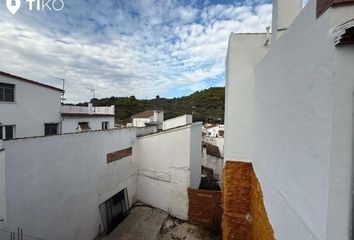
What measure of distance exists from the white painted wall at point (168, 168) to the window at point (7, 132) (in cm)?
582

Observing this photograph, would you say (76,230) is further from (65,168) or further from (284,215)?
(284,215)

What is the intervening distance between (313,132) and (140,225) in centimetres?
941

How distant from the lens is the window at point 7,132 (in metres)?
9.53

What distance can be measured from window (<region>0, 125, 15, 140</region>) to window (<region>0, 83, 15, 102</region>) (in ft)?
4.03

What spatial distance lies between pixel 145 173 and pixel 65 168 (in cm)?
519

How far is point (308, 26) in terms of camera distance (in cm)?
227

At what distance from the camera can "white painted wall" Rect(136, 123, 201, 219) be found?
10695 mm

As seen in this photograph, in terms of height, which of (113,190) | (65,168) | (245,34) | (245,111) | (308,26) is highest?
(245,34)

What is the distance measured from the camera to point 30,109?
11.1 meters

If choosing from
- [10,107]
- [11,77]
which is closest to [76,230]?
[10,107]

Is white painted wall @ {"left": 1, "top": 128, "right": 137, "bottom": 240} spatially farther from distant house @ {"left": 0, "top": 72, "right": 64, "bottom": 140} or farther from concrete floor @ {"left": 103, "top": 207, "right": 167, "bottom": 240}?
distant house @ {"left": 0, "top": 72, "right": 64, "bottom": 140}

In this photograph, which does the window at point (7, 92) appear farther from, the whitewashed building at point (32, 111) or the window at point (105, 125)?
the window at point (105, 125)

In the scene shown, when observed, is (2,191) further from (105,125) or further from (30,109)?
(105,125)

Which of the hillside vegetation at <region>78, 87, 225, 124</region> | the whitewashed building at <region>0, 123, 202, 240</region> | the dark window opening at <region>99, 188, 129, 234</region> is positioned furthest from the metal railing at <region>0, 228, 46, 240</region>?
the hillside vegetation at <region>78, 87, 225, 124</region>
